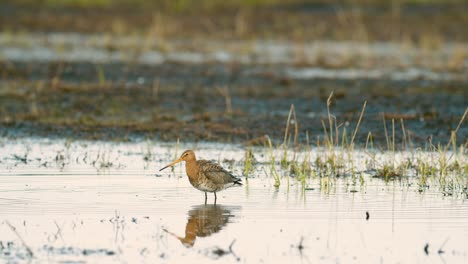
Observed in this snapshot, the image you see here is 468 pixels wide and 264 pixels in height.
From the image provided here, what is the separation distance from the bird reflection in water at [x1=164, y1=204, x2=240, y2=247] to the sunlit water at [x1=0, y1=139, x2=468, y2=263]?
0.01 meters

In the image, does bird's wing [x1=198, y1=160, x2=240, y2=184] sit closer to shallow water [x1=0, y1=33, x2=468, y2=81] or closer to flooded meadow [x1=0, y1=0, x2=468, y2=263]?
flooded meadow [x1=0, y1=0, x2=468, y2=263]

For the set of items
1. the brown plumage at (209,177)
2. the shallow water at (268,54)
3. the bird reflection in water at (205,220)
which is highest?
the shallow water at (268,54)

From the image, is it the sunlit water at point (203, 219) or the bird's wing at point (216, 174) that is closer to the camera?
the sunlit water at point (203, 219)


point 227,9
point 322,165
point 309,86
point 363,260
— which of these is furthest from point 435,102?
point 227,9

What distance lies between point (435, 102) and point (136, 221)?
11476 millimetres

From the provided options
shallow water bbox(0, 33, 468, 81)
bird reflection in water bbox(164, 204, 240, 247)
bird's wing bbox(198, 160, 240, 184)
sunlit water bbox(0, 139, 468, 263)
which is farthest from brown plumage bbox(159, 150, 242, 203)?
shallow water bbox(0, 33, 468, 81)

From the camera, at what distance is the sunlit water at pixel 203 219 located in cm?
894

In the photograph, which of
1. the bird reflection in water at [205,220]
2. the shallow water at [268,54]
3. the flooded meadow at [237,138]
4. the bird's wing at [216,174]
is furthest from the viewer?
the shallow water at [268,54]

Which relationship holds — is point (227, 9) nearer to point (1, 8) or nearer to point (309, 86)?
point (1, 8)

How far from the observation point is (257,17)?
124ft

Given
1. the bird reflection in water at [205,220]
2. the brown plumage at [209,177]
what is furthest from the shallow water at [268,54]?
the bird reflection in water at [205,220]

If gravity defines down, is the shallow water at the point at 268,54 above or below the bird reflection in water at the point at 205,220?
above

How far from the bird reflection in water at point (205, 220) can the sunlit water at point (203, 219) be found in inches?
0.5

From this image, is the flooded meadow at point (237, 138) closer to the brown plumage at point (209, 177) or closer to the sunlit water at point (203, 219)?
the sunlit water at point (203, 219)
